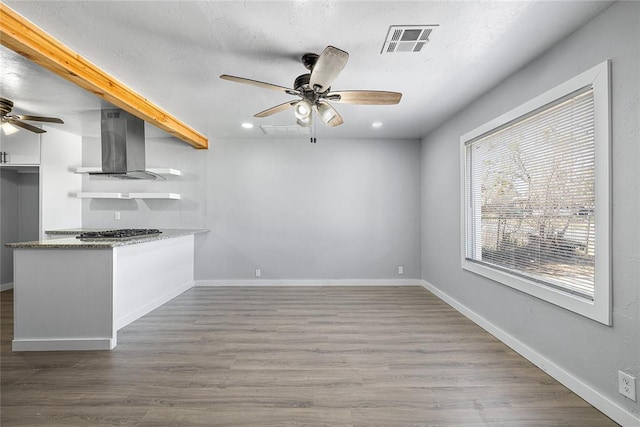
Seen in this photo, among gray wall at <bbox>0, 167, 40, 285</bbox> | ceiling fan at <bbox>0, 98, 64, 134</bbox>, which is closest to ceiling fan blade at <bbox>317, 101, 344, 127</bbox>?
ceiling fan at <bbox>0, 98, 64, 134</bbox>

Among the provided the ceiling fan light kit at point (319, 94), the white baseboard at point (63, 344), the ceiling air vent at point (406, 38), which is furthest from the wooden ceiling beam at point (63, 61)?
the ceiling air vent at point (406, 38)

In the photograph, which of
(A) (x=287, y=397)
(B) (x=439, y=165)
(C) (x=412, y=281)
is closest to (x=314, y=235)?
(C) (x=412, y=281)

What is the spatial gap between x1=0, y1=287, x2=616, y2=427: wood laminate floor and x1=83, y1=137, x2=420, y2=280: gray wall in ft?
5.60

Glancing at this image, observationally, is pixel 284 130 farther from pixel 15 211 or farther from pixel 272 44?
pixel 15 211

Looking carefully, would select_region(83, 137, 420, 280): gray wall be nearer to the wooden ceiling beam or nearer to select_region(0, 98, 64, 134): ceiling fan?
the wooden ceiling beam

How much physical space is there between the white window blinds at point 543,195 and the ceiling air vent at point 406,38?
3.62ft

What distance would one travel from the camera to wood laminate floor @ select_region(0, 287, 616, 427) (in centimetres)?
187

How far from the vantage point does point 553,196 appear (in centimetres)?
234

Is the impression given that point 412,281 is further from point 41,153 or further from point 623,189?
point 41,153

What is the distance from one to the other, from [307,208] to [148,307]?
2.71 m

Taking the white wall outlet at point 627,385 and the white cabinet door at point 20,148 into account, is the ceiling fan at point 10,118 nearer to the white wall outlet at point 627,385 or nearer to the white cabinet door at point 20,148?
the white cabinet door at point 20,148

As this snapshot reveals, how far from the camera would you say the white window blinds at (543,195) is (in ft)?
6.78

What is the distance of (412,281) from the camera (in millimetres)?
5262

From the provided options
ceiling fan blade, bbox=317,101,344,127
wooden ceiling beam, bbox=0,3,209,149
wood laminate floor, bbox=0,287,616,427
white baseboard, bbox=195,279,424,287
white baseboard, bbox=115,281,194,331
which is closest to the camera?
wood laminate floor, bbox=0,287,616,427
